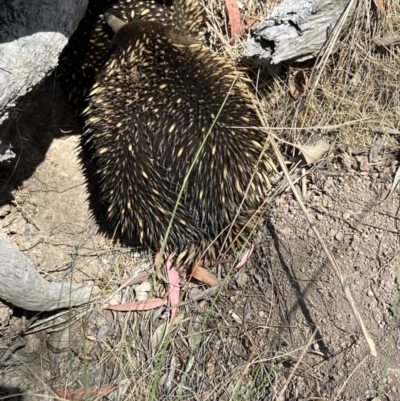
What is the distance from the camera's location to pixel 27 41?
2191 millimetres

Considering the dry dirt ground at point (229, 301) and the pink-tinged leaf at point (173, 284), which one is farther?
the pink-tinged leaf at point (173, 284)

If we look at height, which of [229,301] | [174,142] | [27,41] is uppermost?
[27,41]

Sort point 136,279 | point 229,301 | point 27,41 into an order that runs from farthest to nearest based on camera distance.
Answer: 1. point 136,279
2. point 229,301
3. point 27,41

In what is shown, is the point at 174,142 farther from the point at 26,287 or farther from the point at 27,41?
the point at 26,287

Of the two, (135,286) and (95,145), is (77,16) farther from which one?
(135,286)

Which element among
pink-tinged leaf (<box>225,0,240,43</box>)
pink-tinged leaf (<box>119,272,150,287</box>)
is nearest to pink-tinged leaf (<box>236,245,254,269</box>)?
pink-tinged leaf (<box>119,272,150,287</box>)

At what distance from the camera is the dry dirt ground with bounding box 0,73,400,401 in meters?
2.36

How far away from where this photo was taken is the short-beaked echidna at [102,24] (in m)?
3.18

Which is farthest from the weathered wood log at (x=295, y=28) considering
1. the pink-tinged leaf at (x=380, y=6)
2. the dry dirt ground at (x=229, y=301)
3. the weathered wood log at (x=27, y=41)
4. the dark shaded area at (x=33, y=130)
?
the dark shaded area at (x=33, y=130)

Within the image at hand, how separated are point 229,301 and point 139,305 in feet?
1.75

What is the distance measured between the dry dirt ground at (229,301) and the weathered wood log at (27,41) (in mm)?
567

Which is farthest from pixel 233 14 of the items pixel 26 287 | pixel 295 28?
pixel 26 287

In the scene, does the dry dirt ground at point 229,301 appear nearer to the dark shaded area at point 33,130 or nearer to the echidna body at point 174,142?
the dark shaded area at point 33,130

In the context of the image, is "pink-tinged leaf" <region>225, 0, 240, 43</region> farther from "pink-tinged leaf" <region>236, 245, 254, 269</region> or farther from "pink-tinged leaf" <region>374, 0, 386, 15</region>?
"pink-tinged leaf" <region>236, 245, 254, 269</region>
